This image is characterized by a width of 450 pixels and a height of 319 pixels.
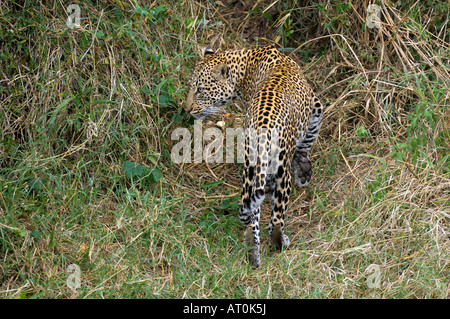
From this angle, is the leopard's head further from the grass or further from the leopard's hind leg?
the leopard's hind leg

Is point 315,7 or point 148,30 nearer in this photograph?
point 148,30

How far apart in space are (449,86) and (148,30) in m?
3.24

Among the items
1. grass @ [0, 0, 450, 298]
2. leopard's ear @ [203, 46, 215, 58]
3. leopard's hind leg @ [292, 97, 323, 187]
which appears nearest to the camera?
grass @ [0, 0, 450, 298]

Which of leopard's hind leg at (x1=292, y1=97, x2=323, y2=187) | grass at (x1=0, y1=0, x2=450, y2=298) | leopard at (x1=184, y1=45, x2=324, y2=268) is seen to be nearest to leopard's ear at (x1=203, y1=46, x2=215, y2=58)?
leopard at (x1=184, y1=45, x2=324, y2=268)

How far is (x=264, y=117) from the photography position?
17.5 ft

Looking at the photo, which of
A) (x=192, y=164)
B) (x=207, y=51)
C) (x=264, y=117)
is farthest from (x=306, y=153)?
(x=207, y=51)

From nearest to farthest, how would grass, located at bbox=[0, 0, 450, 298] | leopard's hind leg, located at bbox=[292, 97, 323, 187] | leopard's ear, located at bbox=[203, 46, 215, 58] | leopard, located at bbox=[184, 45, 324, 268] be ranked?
1. grass, located at bbox=[0, 0, 450, 298]
2. leopard, located at bbox=[184, 45, 324, 268]
3. leopard's hind leg, located at bbox=[292, 97, 323, 187]
4. leopard's ear, located at bbox=[203, 46, 215, 58]

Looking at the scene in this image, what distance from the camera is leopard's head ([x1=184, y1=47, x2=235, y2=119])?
21.5 ft

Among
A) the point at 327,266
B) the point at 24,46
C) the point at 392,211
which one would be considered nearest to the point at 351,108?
the point at 392,211

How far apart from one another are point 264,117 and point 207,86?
1379mm

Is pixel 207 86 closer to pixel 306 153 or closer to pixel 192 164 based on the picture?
pixel 192 164

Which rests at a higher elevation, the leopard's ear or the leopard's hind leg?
the leopard's ear

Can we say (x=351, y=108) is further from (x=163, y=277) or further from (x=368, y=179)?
(x=163, y=277)

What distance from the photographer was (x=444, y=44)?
6863 millimetres
